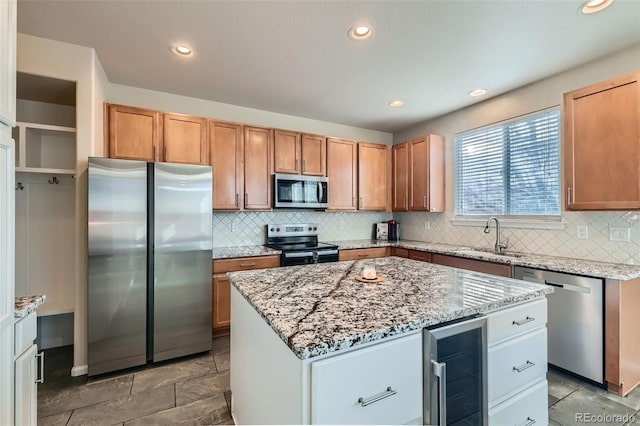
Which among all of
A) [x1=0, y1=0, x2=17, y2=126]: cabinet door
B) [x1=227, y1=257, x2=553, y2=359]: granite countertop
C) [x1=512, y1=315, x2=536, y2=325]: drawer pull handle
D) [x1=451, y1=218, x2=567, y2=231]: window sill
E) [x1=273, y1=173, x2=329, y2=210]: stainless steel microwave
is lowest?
[x1=512, y1=315, x2=536, y2=325]: drawer pull handle

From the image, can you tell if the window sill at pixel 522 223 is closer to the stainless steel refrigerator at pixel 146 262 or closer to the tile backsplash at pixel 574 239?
the tile backsplash at pixel 574 239

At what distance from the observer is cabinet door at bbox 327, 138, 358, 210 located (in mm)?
4008

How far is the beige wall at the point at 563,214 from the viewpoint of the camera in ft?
7.80

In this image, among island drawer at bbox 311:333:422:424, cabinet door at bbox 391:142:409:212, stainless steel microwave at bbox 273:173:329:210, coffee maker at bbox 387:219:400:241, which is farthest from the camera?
coffee maker at bbox 387:219:400:241

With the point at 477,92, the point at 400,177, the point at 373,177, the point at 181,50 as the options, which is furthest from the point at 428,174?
the point at 181,50

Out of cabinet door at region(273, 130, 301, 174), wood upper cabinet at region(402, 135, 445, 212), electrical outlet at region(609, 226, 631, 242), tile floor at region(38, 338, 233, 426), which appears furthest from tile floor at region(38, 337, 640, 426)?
cabinet door at region(273, 130, 301, 174)

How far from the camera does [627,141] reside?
2.07 metres

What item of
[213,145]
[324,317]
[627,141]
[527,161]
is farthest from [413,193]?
[324,317]

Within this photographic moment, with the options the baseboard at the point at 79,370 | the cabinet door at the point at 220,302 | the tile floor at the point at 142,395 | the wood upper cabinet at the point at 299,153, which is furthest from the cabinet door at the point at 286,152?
the baseboard at the point at 79,370

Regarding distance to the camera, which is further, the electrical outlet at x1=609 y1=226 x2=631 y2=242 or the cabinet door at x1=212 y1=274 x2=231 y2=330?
the cabinet door at x1=212 y1=274 x2=231 y2=330

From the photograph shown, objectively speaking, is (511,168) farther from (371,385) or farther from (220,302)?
(220,302)

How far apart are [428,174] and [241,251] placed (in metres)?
2.62

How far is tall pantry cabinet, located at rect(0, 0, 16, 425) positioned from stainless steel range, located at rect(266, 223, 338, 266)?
225 centimetres

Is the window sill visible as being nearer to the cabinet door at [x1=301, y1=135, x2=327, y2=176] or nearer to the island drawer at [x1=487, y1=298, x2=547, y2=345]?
the island drawer at [x1=487, y1=298, x2=547, y2=345]
